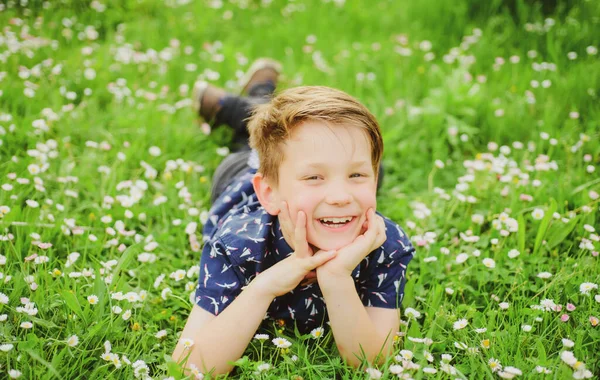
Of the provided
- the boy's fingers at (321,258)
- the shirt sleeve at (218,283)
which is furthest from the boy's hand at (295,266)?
the shirt sleeve at (218,283)

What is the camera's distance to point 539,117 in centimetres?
385

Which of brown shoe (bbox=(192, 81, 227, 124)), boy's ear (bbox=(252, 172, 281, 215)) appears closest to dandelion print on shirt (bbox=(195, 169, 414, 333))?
boy's ear (bbox=(252, 172, 281, 215))

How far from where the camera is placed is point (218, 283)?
86.7 inches

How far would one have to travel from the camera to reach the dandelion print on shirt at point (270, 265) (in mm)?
2170

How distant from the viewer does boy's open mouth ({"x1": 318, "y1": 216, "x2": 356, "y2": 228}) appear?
198cm

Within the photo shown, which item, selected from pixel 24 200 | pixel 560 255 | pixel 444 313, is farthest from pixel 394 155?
pixel 24 200

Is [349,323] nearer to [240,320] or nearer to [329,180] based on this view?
[240,320]

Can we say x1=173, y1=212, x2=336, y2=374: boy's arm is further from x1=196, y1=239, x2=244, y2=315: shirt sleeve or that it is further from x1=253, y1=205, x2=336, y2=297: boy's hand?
x1=196, y1=239, x2=244, y2=315: shirt sleeve

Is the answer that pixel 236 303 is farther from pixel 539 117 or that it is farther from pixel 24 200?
pixel 539 117

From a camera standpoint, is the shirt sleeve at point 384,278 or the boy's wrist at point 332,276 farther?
the shirt sleeve at point 384,278

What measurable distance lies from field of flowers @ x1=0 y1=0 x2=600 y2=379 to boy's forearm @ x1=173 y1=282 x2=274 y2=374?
74mm

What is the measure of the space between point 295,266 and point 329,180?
1.08 feet

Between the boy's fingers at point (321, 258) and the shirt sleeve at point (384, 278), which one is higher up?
the boy's fingers at point (321, 258)

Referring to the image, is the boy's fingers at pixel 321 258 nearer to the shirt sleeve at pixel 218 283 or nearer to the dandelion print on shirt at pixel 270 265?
the dandelion print on shirt at pixel 270 265
